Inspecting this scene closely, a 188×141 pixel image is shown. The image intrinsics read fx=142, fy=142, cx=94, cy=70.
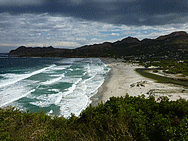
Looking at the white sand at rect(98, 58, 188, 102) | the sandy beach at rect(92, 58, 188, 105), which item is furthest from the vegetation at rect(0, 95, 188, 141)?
the white sand at rect(98, 58, 188, 102)

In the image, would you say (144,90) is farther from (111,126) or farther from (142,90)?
(111,126)

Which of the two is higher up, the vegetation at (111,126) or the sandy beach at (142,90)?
the vegetation at (111,126)

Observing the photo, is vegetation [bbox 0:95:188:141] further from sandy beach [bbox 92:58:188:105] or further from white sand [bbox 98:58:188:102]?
white sand [bbox 98:58:188:102]

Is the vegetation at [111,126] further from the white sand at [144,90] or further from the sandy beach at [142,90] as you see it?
the white sand at [144,90]

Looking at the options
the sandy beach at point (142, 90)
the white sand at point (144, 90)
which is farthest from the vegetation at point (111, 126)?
the white sand at point (144, 90)

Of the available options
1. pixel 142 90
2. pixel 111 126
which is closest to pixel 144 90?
pixel 142 90

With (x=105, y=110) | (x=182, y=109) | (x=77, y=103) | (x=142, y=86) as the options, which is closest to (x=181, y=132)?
(x=182, y=109)

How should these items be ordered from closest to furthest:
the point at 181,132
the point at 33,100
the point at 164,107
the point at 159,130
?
the point at 181,132 → the point at 159,130 → the point at 164,107 → the point at 33,100

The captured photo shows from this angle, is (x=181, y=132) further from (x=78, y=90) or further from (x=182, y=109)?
(x=78, y=90)
